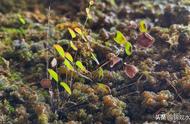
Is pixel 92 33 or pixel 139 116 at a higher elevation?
pixel 92 33

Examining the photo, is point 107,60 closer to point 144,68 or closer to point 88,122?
point 144,68

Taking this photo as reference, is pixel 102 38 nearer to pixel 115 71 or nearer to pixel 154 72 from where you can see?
pixel 115 71

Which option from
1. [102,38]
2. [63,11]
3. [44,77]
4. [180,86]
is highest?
[63,11]

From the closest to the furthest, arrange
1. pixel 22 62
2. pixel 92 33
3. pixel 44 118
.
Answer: pixel 44 118, pixel 22 62, pixel 92 33

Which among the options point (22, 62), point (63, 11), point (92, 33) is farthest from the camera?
point (63, 11)

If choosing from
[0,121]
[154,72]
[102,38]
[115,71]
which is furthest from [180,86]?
[0,121]

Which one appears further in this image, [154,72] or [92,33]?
[92,33]
